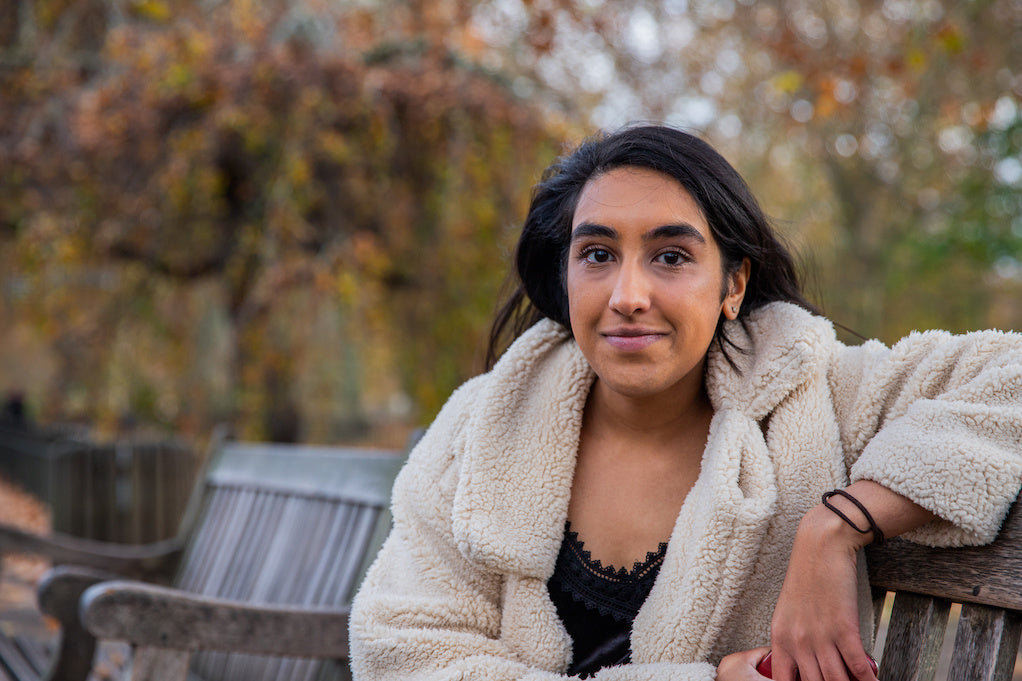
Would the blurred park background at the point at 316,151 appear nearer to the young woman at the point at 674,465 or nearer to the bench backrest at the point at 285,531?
the bench backrest at the point at 285,531

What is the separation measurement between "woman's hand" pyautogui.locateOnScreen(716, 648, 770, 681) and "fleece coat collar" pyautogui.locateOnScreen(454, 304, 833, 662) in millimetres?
97

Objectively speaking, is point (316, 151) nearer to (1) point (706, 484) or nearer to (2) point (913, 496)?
(1) point (706, 484)

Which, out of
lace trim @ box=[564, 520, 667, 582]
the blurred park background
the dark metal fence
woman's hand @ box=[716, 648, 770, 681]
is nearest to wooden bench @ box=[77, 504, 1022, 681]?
woman's hand @ box=[716, 648, 770, 681]

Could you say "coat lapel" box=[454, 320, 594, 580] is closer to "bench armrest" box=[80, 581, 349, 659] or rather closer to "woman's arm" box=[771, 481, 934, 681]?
"woman's arm" box=[771, 481, 934, 681]

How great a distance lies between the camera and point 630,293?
1.74 metres

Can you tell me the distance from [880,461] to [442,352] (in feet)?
15.2

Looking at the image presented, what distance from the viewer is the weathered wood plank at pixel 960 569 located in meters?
1.49

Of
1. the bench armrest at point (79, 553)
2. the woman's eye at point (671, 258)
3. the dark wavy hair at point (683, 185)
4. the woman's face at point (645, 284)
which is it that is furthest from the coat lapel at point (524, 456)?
the bench armrest at point (79, 553)

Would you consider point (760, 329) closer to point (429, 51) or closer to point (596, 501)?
point (596, 501)

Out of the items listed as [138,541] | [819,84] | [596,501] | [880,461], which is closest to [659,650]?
[596,501]

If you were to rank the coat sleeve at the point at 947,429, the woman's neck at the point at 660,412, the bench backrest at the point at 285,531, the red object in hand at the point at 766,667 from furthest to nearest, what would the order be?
the bench backrest at the point at 285,531 → the woman's neck at the point at 660,412 → the red object in hand at the point at 766,667 → the coat sleeve at the point at 947,429

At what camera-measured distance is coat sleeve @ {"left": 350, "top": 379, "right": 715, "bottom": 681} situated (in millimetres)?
Answer: 1918

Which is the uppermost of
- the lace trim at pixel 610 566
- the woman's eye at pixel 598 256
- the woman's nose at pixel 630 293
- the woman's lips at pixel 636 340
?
the woman's eye at pixel 598 256

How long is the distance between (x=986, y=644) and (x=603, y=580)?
2.32 ft
